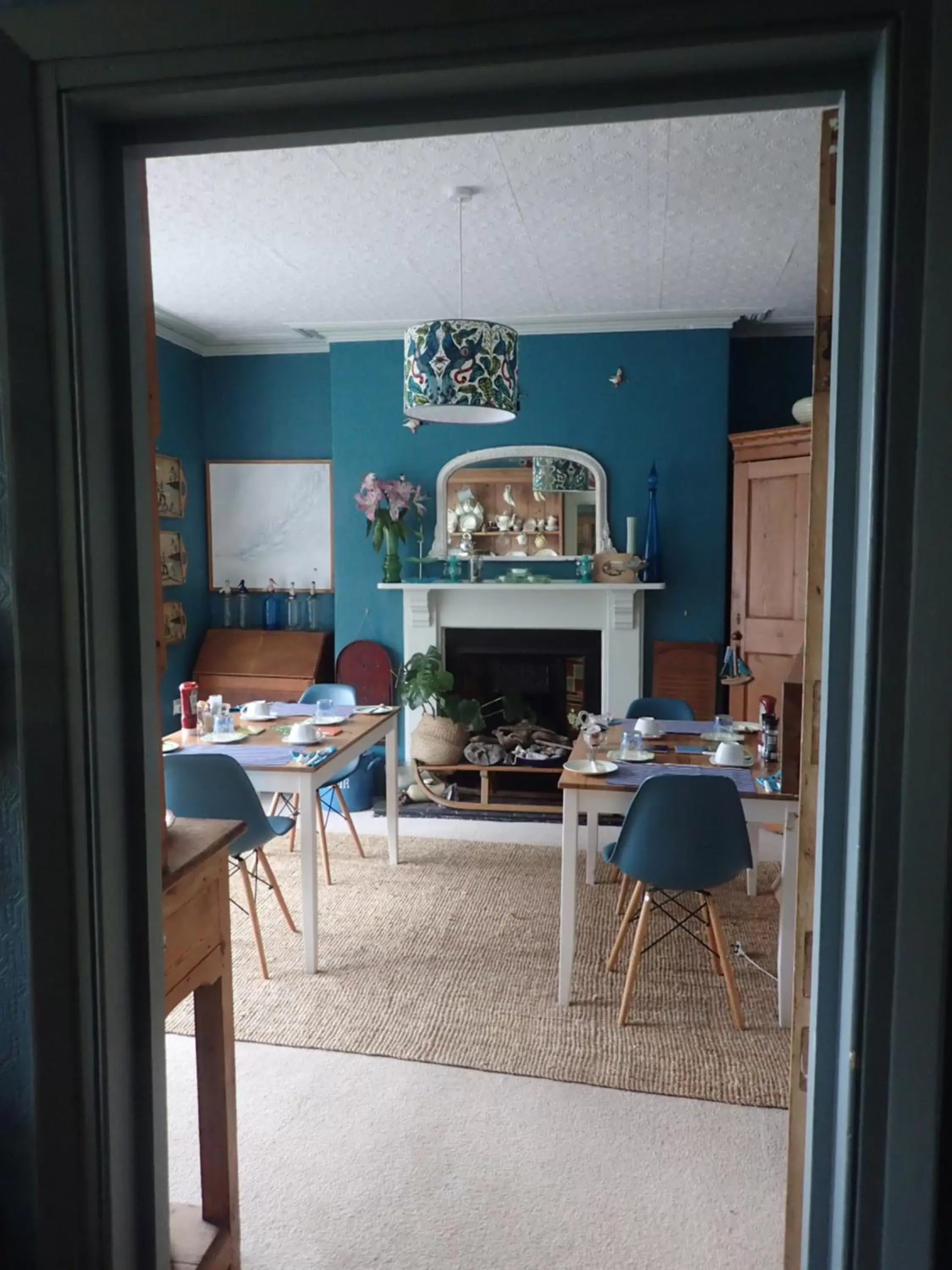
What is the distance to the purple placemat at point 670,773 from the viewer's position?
2777mm

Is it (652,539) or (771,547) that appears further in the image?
(652,539)

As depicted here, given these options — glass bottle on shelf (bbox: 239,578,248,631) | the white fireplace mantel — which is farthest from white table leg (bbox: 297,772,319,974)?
glass bottle on shelf (bbox: 239,578,248,631)

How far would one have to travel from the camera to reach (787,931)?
2.75 meters

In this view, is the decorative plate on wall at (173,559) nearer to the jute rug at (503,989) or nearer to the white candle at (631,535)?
the jute rug at (503,989)

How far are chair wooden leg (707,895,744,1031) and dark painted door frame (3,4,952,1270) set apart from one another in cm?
167

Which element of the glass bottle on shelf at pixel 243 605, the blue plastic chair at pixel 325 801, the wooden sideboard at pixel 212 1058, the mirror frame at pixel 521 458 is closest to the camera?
the wooden sideboard at pixel 212 1058

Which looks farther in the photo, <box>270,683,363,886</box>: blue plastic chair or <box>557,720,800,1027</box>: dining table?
<box>270,683,363,886</box>: blue plastic chair

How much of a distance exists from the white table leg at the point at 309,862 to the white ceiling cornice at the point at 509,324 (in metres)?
2.91

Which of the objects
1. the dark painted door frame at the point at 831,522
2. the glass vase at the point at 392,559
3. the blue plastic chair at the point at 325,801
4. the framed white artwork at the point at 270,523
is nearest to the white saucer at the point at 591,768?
the blue plastic chair at the point at 325,801

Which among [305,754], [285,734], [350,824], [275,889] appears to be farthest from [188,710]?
[350,824]

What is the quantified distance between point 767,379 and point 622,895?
3123 mm

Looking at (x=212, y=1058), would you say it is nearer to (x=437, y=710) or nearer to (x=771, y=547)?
(x=437, y=710)

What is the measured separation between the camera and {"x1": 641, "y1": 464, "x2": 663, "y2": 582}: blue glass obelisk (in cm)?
496

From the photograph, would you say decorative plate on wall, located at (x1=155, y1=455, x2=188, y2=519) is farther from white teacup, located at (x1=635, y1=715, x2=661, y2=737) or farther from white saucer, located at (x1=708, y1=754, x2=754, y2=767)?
white saucer, located at (x1=708, y1=754, x2=754, y2=767)
